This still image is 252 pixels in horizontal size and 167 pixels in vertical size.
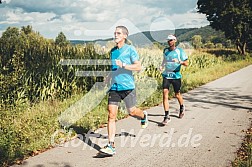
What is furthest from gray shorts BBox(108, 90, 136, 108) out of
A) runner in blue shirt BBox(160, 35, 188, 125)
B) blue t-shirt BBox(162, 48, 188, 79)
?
blue t-shirt BBox(162, 48, 188, 79)

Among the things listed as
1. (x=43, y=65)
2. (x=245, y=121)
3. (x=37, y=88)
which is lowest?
(x=245, y=121)

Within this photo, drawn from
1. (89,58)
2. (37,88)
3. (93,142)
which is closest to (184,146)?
(93,142)

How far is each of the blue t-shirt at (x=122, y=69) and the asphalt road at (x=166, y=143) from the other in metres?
1.12

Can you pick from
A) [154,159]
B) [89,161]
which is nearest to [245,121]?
[154,159]

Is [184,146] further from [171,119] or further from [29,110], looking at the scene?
[29,110]

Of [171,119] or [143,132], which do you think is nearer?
[143,132]

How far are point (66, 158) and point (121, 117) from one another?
3.12 m

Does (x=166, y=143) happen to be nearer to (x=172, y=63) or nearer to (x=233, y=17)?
(x=172, y=63)

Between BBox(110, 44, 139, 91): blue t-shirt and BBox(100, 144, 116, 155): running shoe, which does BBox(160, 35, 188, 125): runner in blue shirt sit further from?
BBox(100, 144, 116, 155): running shoe

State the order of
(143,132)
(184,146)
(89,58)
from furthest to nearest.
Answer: (89,58) < (143,132) < (184,146)

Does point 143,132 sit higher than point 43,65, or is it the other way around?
point 43,65

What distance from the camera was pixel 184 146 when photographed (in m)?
5.75

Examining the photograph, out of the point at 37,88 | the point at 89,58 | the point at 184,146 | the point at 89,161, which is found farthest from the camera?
the point at 89,58

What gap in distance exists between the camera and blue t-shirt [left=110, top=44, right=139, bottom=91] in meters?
5.33
